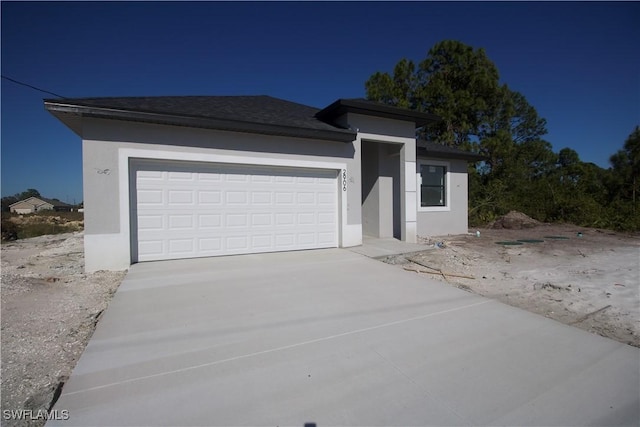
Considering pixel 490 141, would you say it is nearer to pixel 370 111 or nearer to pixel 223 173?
pixel 370 111

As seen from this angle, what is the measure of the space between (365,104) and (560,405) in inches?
309

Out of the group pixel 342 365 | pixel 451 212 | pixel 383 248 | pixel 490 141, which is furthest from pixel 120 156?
pixel 490 141

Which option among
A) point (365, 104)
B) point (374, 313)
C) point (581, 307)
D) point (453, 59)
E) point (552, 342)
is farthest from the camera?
point (453, 59)

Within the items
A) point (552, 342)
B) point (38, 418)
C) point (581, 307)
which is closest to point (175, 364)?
point (38, 418)

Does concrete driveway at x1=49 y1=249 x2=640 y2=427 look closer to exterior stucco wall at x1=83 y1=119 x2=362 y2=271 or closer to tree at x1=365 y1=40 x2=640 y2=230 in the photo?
exterior stucco wall at x1=83 y1=119 x2=362 y2=271

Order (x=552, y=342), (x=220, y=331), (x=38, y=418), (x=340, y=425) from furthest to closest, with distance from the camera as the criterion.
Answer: (x=220, y=331), (x=552, y=342), (x=38, y=418), (x=340, y=425)

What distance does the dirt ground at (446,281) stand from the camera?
2.96 metres

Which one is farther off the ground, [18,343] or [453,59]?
[453,59]

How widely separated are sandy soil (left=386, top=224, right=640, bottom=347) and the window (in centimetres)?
178

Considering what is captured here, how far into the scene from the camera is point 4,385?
2.59 meters

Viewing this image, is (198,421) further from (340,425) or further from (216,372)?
(340,425)

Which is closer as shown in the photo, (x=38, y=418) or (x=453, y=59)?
(x=38, y=418)

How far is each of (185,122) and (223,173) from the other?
1407 mm

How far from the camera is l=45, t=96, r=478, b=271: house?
6.31 meters
